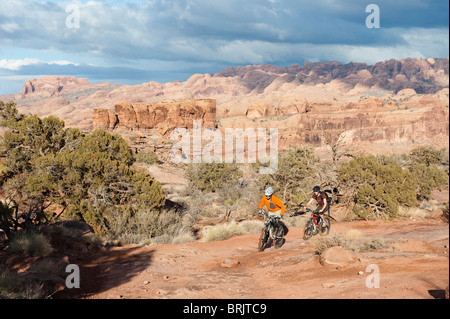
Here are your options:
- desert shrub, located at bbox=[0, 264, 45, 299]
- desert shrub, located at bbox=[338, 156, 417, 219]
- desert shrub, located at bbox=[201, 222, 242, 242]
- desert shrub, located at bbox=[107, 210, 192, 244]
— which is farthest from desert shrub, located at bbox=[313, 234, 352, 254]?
desert shrub, located at bbox=[338, 156, 417, 219]

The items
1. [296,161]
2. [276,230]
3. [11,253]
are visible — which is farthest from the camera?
[296,161]

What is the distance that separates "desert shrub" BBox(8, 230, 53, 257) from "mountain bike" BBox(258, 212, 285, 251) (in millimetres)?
5544

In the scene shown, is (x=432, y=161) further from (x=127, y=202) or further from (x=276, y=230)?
(x=127, y=202)

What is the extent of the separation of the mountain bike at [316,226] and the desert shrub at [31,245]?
7.46m

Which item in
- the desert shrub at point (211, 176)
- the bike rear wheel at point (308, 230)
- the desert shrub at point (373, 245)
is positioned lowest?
the desert shrub at point (211, 176)

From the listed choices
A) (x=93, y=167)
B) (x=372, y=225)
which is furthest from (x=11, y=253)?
(x=372, y=225)

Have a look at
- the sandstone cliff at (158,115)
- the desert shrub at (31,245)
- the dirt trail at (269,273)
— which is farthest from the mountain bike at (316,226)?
the sandstone cliff at (158,115)

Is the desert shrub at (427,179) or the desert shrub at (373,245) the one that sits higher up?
the desert shrub at (373,245)

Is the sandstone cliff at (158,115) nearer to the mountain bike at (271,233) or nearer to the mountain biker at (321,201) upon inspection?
the mountain biker at (321,201)

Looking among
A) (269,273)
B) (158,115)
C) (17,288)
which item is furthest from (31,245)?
(158,115)

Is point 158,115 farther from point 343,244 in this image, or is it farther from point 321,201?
point 343,244

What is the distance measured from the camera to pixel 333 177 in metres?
17.8

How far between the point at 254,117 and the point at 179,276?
9821 centimetres

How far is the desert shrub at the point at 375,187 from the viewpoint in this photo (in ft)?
49.8
